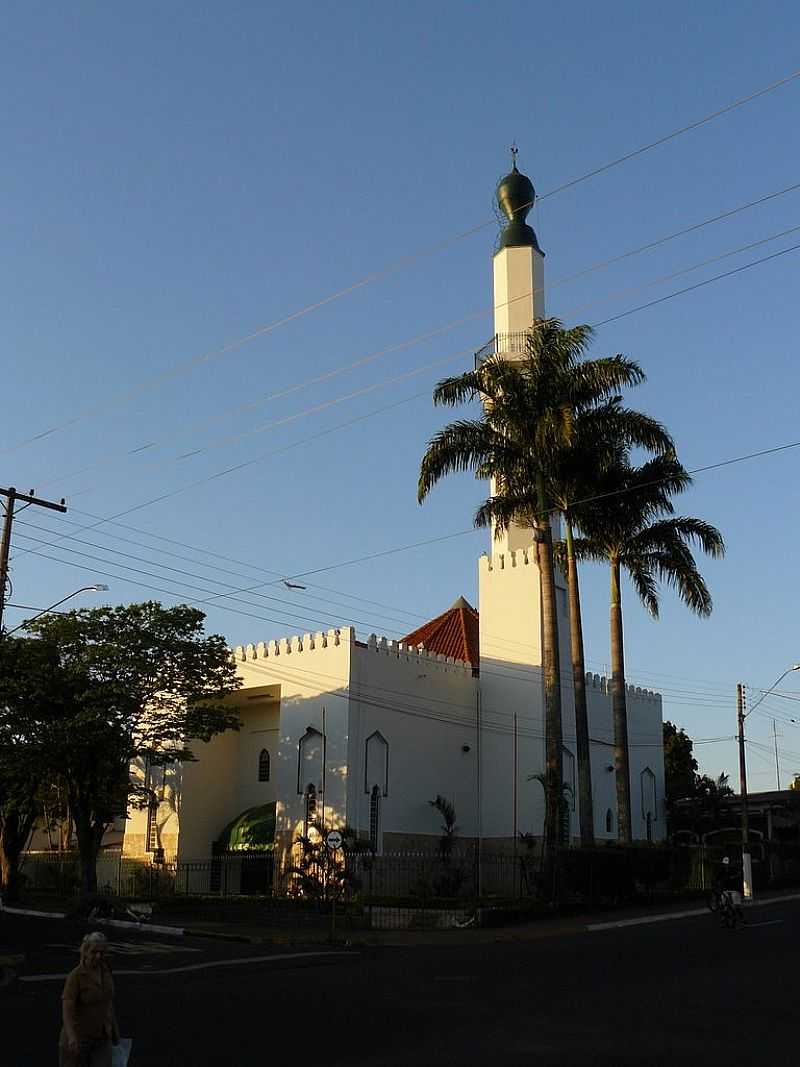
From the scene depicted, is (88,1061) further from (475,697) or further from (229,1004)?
(475,697)

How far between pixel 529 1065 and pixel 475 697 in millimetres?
33520

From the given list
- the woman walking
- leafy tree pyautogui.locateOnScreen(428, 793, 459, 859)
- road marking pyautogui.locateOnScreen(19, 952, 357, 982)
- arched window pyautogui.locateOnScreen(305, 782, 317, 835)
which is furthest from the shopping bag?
leafy tree pyautogui.locateOnScreen(428, 793, 459, 859)

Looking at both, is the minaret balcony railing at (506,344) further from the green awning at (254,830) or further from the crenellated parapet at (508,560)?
the green awning at (254,830)

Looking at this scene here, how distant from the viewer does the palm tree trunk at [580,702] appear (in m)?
34.4

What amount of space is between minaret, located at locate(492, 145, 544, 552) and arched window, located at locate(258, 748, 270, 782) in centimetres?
1172

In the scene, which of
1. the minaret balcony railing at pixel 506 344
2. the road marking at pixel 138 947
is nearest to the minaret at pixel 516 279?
the minaret balcony railing at pixel 506 344

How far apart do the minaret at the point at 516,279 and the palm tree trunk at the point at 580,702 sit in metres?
9.58

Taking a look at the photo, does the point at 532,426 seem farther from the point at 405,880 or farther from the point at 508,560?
the point at 405,880

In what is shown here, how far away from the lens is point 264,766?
4362 cm

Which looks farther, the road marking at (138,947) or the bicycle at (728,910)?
the bicycle at (728,910)

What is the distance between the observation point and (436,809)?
40.9 m

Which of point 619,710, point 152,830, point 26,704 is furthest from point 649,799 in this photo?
point 26,704

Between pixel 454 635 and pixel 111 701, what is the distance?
18690mm

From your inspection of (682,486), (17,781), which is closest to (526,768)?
(682,486)
